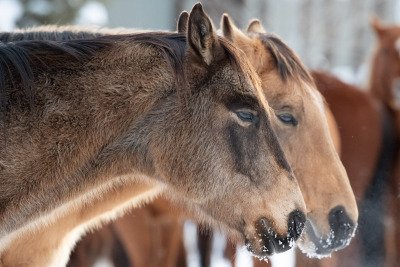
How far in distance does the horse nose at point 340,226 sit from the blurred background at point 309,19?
37.7 feet

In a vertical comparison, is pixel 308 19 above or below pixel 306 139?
below

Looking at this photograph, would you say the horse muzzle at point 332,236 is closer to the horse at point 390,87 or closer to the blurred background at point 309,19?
the horse at point 390,87

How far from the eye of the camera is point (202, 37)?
14.5ft

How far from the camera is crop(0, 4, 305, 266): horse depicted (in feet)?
14.0

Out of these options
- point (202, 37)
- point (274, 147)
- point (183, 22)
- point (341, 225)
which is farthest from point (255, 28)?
point (274, 147)

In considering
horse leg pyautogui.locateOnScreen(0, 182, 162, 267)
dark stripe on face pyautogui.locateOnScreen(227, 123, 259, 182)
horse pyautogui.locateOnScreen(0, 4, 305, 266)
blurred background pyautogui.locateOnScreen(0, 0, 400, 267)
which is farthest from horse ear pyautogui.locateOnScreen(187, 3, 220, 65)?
blurred background pyautogui.locateOnScreen(0, 0, 400, 267)

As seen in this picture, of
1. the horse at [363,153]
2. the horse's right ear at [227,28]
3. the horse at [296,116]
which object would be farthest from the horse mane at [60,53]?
the horse at [363,153]

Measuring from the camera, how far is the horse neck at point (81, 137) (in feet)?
13.9

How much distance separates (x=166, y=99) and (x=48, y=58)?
24.0 inches

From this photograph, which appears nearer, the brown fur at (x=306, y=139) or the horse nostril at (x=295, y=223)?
the horse nostril at (x=295, y=223)

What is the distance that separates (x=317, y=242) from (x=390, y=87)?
3.42 metres

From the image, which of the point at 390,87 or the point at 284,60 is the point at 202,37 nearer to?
the point at 284,60

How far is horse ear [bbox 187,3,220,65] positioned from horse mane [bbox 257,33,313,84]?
0.98m

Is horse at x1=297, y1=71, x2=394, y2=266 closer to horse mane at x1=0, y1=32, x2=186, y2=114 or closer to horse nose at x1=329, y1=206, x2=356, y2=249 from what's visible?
horse nose at x1=329, y1=206, x2=356, y2=249
